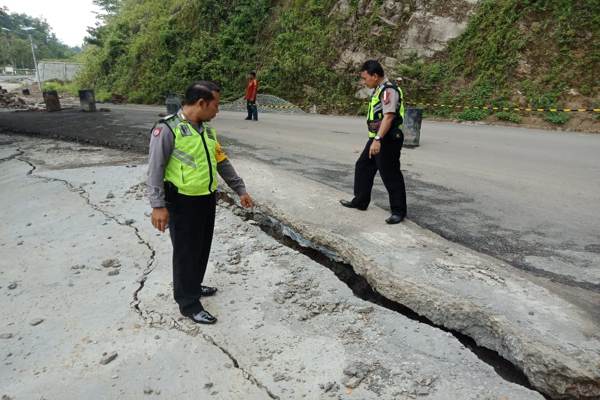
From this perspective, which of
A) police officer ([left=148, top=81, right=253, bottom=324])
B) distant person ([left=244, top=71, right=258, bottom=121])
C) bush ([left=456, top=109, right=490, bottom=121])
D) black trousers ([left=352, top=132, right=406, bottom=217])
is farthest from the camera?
bush ([left=456, top=109, right=490, bottom=121])

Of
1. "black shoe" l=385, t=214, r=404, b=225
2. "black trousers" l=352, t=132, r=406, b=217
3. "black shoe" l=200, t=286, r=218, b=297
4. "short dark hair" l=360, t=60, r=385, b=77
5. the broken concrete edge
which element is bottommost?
"black shoe" l=200, t=286, r=218, b=297

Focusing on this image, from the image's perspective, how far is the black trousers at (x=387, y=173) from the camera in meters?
4.00

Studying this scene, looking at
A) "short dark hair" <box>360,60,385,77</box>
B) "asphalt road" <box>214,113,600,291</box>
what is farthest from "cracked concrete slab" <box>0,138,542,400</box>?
"short dark hair" <box>360,60,385,77</box>

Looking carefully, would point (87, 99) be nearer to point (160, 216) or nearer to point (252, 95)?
point (252, 95)

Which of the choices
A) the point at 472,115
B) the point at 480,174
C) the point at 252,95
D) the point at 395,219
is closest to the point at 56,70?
the point at 252,95

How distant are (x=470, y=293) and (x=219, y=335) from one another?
5.48 feet

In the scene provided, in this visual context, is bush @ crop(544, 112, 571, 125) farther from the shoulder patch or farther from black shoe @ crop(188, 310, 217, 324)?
black shoe @ crop(188, 310, 217, 324)

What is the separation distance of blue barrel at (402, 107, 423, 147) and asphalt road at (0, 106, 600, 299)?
0.24 metres

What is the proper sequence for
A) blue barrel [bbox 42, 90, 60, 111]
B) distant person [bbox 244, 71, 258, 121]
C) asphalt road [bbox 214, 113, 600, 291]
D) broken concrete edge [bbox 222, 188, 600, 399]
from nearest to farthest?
broken concrete edge [bbox 222, 188, 600, 399] < asphalt road [bbox 214, 113, 600, 291] < distant person [bbox 244, 71, 258, 121] < blue barrel [bbox 42, 90, 60, 111]

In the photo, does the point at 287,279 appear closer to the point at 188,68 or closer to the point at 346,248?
the point at 346,248

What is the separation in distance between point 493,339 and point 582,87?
41.5 feet

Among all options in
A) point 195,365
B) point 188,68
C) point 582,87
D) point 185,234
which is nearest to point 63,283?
point 185,234

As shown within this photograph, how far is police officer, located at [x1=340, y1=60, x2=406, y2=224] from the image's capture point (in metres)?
3.88

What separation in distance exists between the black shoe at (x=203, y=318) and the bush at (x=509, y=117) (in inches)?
480
